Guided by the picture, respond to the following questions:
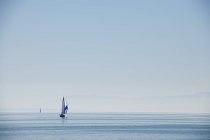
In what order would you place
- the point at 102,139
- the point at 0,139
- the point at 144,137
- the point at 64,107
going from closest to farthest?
the point at 0,139 → the point at 102,139 → the point at 144,137 → the point at 64,107

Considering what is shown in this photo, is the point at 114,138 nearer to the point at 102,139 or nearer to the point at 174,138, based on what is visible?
the point at 102,139

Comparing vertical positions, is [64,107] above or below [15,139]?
above

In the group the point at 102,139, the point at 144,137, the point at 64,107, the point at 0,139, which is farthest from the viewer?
the point at 64,107

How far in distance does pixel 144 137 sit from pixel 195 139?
11783 mm

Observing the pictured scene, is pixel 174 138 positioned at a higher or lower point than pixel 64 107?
lower

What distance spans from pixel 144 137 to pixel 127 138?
209 inches

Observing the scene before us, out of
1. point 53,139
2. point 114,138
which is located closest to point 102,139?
point 114,138

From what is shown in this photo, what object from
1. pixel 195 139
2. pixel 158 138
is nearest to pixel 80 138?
pixel 158 138

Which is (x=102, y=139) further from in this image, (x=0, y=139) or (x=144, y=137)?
(x=0, y=139)

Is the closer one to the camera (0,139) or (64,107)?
(0,139)

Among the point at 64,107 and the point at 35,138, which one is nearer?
the point at 35,138

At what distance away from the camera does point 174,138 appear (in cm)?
10444

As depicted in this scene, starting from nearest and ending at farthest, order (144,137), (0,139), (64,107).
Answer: (0,139)
(144,137)
(64,107)

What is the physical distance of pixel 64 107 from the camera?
199250 millimetres
